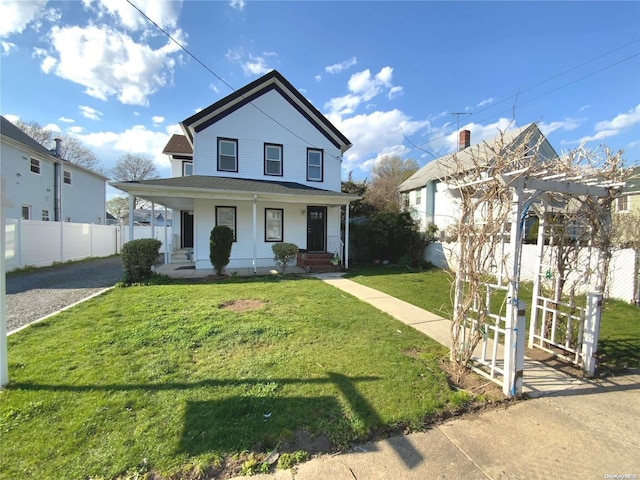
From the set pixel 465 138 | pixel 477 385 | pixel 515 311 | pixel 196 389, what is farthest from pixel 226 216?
pixel 465 138

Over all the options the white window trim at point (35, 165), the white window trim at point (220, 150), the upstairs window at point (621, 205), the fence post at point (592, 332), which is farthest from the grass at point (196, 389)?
the white window trim at point (35, 165)

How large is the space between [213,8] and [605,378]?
11.5 m

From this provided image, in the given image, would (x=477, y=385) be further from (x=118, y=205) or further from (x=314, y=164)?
(x=118, y=205)

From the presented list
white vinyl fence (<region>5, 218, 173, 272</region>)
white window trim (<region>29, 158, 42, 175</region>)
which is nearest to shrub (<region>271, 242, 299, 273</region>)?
white vinyl fence (<region>5, 218, 173, 272</region>)

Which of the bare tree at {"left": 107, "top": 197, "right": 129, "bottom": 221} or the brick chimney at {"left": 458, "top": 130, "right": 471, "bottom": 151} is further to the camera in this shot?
the bare tree at {"left": 107, "top": 197, "right": 129, "bottom": 221}

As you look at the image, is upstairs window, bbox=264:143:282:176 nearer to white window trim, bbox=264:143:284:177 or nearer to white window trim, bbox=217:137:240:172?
→ white window trim, bbox=264:143:284:177

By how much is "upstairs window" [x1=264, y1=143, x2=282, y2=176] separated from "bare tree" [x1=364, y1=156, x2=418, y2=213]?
35.1 ft

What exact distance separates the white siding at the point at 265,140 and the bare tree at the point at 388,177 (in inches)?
377

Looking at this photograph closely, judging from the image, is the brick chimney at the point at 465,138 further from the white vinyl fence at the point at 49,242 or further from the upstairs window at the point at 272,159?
the white vinyl fence at the point at 49,242

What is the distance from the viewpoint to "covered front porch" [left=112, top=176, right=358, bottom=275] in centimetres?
1044

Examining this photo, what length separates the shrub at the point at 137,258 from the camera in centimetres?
862

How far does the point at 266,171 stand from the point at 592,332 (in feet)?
40.3

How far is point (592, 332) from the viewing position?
138 inches

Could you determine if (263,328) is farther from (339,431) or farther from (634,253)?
(634,253)
